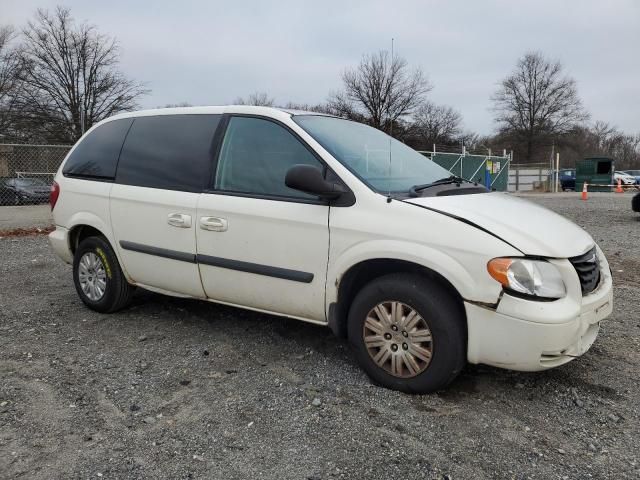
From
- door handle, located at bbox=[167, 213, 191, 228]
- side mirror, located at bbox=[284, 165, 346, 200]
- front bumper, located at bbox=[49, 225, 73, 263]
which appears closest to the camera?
side mirror, located at bbox=[284, 165, 346, 200]

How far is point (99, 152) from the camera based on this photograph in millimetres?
4523

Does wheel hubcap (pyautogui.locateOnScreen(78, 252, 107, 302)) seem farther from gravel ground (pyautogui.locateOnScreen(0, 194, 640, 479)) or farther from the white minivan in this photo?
gravel ground (pyautogui.locateOnScreen(0, 194, 640, 479))

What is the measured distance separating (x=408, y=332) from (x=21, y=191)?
1630cm

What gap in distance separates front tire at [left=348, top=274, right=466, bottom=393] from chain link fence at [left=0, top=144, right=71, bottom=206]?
15.2 metres

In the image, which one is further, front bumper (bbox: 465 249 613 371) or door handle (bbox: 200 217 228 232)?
door handle (bbox: 200 217 228 232)

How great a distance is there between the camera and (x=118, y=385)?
125 inches

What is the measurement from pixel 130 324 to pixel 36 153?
14.1 m

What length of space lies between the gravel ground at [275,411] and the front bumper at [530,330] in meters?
0.34

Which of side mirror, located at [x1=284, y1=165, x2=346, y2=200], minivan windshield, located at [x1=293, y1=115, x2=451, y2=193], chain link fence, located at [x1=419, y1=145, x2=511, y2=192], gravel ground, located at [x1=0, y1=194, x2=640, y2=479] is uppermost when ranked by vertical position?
chain link fence, located at [x1=419, y1=145, x2=511, y2=192]

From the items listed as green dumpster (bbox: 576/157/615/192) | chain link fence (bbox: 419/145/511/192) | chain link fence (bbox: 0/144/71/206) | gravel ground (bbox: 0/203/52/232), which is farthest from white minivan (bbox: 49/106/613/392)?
green dumpster (bbox: 576/157/615/192)

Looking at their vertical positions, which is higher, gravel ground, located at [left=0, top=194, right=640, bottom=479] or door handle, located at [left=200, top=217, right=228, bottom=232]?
door handle, located at [left=200, top=217, right=228, bottom=232]

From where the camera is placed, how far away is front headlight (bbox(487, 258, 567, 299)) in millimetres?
2654

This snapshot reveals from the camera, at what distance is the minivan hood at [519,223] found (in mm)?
2752

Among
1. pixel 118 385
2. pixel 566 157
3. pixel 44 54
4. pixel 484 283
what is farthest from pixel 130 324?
pixel 566 157
